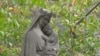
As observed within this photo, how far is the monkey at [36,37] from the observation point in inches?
225

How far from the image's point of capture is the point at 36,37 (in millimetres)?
5711

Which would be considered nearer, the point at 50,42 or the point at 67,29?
the point at 50,42

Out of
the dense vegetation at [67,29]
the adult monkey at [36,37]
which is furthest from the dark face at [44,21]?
the dense vegetation at [67,29]

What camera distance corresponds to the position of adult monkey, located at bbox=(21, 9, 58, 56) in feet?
18.7

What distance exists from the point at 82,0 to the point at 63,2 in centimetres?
48

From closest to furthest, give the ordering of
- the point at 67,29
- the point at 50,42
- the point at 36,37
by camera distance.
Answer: the point at 36,37, the point at 50,42, the point at 67,29

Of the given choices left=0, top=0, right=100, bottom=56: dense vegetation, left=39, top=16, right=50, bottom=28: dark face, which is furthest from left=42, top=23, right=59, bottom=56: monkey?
left=0, top=0, right=100, bottom=56: dense vegetation

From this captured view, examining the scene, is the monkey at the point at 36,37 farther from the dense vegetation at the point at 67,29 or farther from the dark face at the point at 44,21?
the dense vegetation at the point at 67,29

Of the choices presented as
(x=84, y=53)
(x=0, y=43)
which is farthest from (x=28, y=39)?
(x=84, y=53)

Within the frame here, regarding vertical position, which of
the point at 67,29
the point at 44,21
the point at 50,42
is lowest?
the point at 50,42

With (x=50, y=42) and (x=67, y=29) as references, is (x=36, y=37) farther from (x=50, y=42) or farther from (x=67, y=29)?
(x=67, y=29)

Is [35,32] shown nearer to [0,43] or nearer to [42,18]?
[42,18]

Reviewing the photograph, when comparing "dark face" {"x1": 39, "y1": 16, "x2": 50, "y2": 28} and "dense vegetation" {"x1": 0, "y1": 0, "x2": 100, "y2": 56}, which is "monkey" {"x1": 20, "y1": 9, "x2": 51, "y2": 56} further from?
"dense vegetation" {"x1": 0, "y1": 0, "x2": 100, "y2": 56}

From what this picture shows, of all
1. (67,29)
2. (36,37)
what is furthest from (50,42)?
(67,29)
